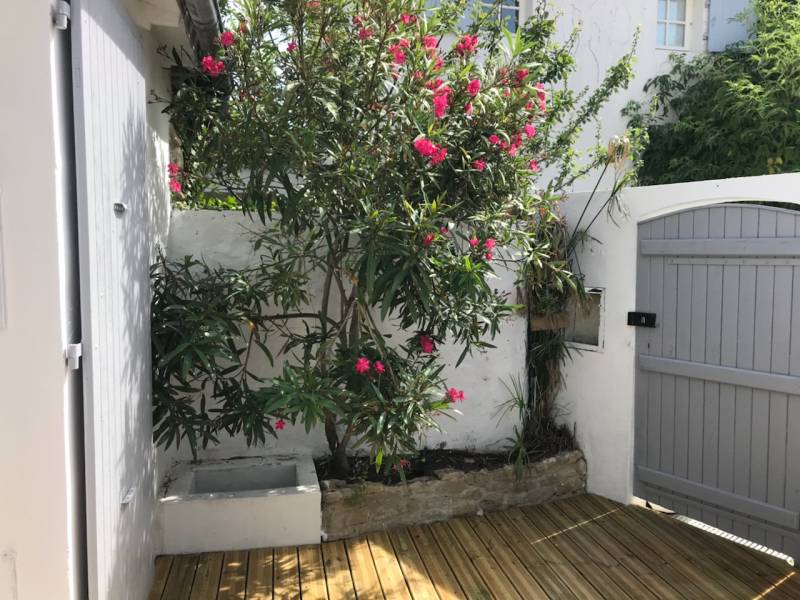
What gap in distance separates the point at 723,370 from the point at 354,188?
7.87 feet

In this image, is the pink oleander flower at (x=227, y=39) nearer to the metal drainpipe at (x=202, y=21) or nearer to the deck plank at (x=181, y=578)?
the metal drainpipe at (x=202, y=21)

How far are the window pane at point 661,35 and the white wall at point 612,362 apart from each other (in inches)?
165

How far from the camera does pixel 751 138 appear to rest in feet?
21.7

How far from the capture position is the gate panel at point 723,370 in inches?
132

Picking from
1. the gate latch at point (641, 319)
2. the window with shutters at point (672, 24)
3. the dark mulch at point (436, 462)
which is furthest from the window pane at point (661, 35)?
the dark mulch at point (436, 462)

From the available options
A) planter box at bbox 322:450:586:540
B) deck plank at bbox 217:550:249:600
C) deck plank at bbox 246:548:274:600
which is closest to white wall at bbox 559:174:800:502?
planter box at bbox 322:450:586:540

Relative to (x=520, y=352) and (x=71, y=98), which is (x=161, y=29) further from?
(x=520, y=352)

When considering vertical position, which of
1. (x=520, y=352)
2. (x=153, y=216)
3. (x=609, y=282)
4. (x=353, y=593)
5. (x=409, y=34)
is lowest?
(x=353, y=593)

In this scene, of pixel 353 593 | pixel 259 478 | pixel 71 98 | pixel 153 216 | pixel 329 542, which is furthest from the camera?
pixel 259 478

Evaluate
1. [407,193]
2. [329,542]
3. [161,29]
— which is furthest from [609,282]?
[161,29]

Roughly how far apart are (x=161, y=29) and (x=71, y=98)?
5.50 feet

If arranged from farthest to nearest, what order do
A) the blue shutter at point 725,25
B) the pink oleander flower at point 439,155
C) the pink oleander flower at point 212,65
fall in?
the blue shutter at point 725,25 < the pink oleander flower at point 212,65 < the pink oleander flower at point 439,155

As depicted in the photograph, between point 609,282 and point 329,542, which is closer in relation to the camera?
point 329,542

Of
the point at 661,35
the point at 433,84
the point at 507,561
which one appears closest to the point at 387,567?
the point at 507,561
